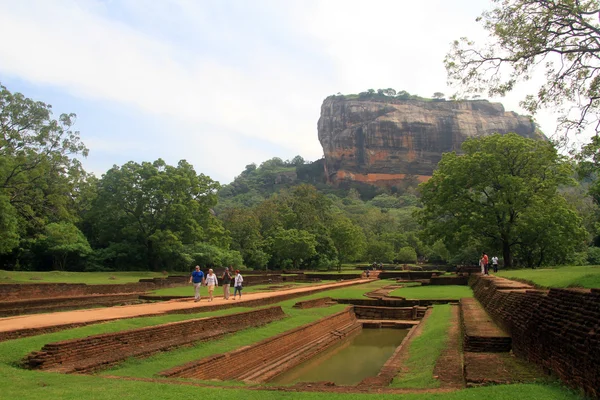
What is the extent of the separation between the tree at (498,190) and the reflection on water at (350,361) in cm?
1225

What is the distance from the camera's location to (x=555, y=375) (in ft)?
19.6

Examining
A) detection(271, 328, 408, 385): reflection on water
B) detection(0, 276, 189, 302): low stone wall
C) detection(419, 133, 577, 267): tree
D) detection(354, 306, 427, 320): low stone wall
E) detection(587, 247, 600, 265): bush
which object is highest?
detection(419, 133, 577, 267): tree

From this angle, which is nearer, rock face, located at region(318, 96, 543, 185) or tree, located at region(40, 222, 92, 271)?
tree, located at region(40, 222, 92, 271)

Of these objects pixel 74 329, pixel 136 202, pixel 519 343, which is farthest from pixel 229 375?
pixel 136 202

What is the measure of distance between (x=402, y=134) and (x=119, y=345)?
12555 cm

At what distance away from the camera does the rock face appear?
128m

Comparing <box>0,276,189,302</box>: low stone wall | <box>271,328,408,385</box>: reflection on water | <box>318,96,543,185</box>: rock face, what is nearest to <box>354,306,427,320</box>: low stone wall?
<box>271,328,408,385</box>: reflection on water

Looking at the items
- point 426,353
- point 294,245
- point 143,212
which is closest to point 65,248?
point 143,212

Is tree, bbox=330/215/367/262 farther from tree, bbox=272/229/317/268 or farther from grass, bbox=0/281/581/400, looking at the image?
grass, bbox=0/281/581/400

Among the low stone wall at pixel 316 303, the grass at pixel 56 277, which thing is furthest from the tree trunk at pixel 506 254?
the grass at pixel 56 277

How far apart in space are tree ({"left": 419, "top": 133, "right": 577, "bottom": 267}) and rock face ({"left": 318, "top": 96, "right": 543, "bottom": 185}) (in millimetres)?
99954

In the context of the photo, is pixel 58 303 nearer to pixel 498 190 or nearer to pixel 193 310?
pixel 193 310

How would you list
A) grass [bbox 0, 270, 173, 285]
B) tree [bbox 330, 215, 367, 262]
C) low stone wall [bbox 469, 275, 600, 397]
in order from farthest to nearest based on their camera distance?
tree [bbox 330, 215, 367, 262], grass [bbox 0, 270, 173, 285], low stone wall [bbox 469, 275, 600, 397]

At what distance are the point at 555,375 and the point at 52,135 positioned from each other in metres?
24.5
